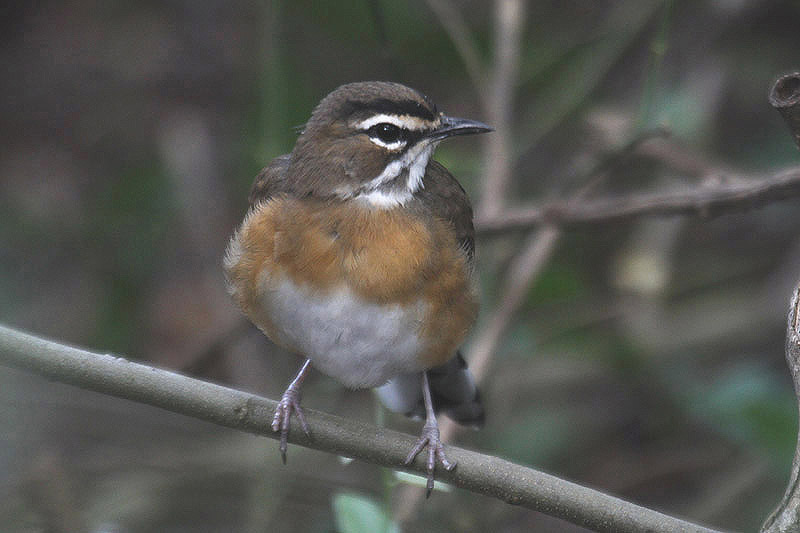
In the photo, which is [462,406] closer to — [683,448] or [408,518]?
[408,518]

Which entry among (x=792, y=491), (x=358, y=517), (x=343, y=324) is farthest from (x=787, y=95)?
(x=358, y=517)

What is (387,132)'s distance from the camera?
434 centimetres

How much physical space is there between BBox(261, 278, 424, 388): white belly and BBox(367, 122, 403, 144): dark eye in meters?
0.64

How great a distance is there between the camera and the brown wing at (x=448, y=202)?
445 centimetres

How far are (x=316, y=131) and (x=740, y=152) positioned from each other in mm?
4216

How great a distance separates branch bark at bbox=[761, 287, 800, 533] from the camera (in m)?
2.95

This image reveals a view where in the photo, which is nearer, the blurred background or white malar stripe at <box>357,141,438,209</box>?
white malar stripe at <box>357,141,438,209</box>

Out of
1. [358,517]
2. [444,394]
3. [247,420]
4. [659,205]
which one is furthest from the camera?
[659,205]

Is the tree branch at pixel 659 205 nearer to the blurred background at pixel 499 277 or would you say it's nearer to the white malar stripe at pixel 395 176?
the blurred background at pixel 499 277

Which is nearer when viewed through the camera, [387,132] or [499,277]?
[387,132]

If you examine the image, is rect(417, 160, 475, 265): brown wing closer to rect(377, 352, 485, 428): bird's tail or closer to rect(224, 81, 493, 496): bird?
rect(224, 81, 493, 496): bird

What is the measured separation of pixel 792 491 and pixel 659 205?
8.36 feet

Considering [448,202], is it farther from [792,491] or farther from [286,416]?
[792,491]

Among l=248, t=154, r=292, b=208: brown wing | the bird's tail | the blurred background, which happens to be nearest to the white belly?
l=248, t=154, r=292, b=208: brown wing
